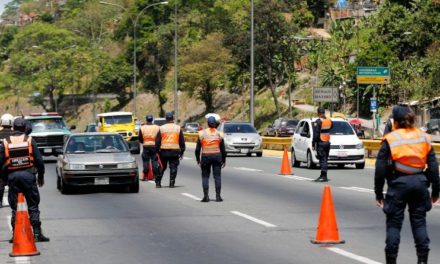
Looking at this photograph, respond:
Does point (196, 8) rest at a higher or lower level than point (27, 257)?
higher

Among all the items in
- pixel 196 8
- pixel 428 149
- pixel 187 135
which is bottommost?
pixel 187 135

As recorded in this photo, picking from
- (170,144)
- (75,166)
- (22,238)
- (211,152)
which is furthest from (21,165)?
(170,144)

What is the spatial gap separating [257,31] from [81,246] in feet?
228

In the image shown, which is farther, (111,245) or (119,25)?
(119,25)

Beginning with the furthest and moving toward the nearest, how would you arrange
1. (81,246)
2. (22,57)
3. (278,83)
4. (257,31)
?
1. (22,57)
2. (278,83)
3. (257,31)
4. (81,246)

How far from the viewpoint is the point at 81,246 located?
1279cm

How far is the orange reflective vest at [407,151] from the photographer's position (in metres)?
9.33

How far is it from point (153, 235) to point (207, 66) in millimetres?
80111

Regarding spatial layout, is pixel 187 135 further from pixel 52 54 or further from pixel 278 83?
pixel 52 54

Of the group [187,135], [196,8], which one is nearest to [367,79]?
[187,135]

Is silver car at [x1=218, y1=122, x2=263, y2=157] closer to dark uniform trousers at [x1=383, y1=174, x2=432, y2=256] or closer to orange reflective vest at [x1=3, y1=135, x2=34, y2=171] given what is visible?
orange reflective vest at [x1=3, y1=135, x2=34, y2=171]

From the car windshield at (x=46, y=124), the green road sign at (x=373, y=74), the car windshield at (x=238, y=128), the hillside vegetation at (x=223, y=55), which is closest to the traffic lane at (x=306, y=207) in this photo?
the car windshield at (x=46, y=124)

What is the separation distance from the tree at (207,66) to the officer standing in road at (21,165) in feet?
260

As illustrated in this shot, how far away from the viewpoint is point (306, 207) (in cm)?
1800
